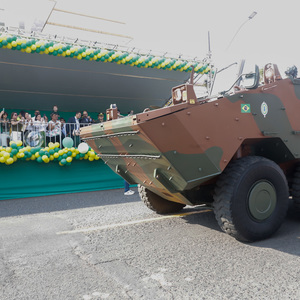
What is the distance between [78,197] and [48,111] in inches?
269

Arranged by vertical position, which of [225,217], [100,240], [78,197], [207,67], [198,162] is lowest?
[78,197]

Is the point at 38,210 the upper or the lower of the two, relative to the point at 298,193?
lower

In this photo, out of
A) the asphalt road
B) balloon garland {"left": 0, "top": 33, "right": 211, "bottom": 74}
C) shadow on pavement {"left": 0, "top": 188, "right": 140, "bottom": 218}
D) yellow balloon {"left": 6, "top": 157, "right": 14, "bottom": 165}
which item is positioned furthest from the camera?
balloon garland {"left": 0, "top": 33, "right": 211, "bottom": 74}

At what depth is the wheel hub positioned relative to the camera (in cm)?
388

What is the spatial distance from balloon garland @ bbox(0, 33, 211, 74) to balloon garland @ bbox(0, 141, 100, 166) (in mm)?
3012

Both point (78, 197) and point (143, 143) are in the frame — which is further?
point (78, 197)

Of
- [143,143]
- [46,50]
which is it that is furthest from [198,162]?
[46,50]

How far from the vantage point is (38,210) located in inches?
254

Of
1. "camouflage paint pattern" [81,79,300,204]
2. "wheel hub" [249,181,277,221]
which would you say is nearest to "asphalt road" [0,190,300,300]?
"wheel hub" [249,181,277,221]

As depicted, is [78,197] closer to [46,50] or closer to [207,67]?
[46,50]

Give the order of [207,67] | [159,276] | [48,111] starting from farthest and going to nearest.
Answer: [48,111] → [207,67] → [159,276]

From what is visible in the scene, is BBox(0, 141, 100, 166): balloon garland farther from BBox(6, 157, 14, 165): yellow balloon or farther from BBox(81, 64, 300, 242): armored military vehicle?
BBox(81, 64, 300, 242): armored military vehicle

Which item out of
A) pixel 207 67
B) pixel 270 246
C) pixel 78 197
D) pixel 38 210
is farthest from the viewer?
pixel 207 67

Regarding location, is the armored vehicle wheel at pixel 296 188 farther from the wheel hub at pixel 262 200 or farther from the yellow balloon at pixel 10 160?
the yellow balloon at pixel 10 160
